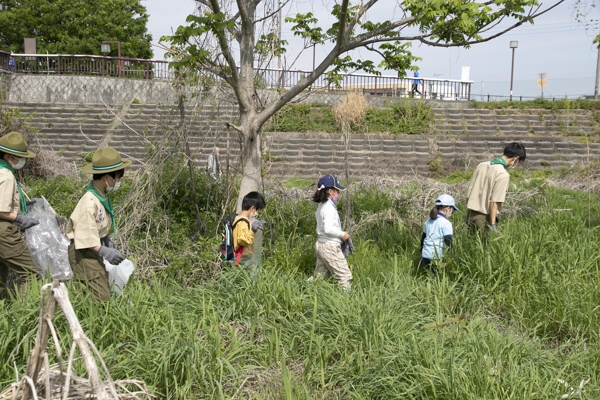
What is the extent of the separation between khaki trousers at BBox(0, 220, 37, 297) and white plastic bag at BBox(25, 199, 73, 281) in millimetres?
83

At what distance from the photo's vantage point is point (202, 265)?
5.85 meters

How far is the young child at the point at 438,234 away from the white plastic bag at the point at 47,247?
3214mm

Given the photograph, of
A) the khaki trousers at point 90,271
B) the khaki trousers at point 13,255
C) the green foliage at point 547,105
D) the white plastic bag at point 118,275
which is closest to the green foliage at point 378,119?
the green foliage at point 547,105

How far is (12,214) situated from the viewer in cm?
486

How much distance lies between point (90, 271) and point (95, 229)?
1.10ft

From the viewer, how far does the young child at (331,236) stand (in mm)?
5305

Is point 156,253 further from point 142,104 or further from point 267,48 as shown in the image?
point 142,104

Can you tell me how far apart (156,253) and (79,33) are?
116 feet

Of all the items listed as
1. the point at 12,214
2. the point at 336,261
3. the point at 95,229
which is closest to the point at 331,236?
the point at 336,261

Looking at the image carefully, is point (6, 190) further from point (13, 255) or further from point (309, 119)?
point (309, 119)

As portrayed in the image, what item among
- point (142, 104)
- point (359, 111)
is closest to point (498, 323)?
point (359, 111)

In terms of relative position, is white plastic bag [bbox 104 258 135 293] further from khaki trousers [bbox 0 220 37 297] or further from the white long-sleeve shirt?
the white long-sleeve shirt

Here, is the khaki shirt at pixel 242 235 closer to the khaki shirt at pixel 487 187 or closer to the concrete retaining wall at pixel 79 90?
the khaki shirt at pixel 487 187

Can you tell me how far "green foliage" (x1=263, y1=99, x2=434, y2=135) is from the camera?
18.5 meters
